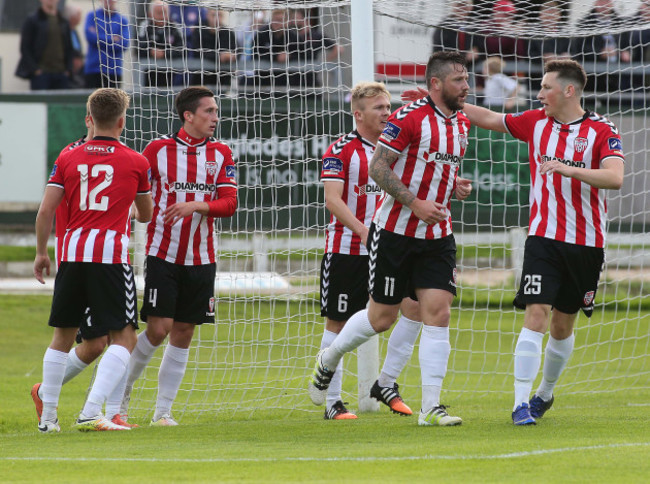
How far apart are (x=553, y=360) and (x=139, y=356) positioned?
2907 millimetres

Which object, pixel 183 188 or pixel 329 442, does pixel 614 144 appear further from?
pixel 183 188

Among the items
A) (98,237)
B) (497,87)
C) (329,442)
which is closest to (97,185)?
(98,237)

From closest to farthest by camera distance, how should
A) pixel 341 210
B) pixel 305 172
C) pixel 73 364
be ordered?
pixel 73 364, pixel 341 210, pixel 305 172

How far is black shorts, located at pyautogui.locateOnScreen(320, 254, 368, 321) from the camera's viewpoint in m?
8.08

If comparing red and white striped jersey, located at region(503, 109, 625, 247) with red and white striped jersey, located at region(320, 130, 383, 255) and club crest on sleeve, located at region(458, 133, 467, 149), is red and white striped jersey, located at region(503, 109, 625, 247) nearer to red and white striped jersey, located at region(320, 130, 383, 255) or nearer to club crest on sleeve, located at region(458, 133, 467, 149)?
club crest on sleeve, located at region(458, 133, 467, 149)

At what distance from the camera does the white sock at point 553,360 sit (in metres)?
7.40

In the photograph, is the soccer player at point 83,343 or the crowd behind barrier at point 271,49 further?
the crowd behind barrier at point 271,49

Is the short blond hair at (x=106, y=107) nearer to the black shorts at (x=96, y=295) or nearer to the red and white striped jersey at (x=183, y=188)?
the red and white striped jersey at (x=183, y=188)

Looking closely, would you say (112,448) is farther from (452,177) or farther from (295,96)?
(295,96)

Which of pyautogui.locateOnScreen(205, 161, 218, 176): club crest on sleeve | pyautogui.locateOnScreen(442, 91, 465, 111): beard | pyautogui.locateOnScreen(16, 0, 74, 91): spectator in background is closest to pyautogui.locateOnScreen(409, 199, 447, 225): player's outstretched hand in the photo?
pyautogui.locateOnScreen(442, 91, 465, 111): beard

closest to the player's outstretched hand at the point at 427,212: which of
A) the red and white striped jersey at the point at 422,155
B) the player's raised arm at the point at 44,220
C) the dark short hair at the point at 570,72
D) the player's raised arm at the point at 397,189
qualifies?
the player's raised arm at the point at 397,189

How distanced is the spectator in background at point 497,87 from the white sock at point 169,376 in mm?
6501

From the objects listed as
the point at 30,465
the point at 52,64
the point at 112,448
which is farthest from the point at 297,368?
the point at 52,64

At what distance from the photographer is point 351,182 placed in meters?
8.02
